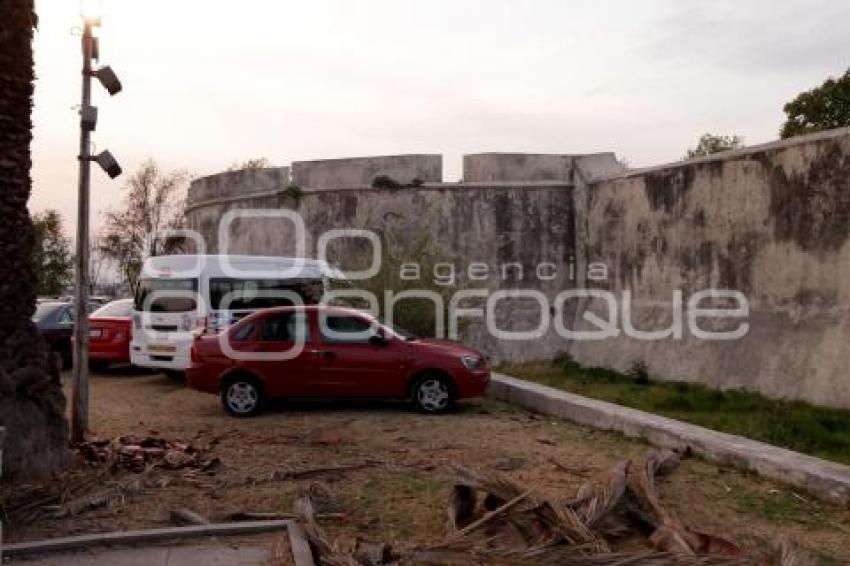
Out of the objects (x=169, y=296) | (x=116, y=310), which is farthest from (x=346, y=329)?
(x=116, y=310)

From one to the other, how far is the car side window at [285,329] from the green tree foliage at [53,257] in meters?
37.0

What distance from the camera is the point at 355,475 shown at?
750cm

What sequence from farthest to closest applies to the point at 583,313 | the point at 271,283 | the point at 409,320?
the point at 583,313, the point at 409,320, the point at 271,283

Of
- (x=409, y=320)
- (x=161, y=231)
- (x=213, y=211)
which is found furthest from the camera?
(x=161, y=231)

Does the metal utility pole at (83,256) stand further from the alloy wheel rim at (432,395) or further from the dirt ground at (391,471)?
the alloy wheel rim at (432,395)

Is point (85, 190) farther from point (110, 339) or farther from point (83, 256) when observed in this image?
point (110, 339)

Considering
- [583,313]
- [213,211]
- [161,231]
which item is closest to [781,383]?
[583,313]

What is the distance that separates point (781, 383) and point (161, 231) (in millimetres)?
31897

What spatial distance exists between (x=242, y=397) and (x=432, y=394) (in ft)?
8.06

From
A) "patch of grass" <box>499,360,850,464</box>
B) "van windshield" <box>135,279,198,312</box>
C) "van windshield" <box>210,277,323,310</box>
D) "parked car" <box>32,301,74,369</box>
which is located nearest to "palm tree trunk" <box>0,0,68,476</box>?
"van windshield" <box>135,279,198,312</box>

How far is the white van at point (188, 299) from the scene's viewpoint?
1329 cm

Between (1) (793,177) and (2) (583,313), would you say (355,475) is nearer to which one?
(1) (793,177)

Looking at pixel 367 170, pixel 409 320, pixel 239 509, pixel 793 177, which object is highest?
pixel 367 170

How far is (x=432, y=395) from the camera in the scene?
10.8 meters
